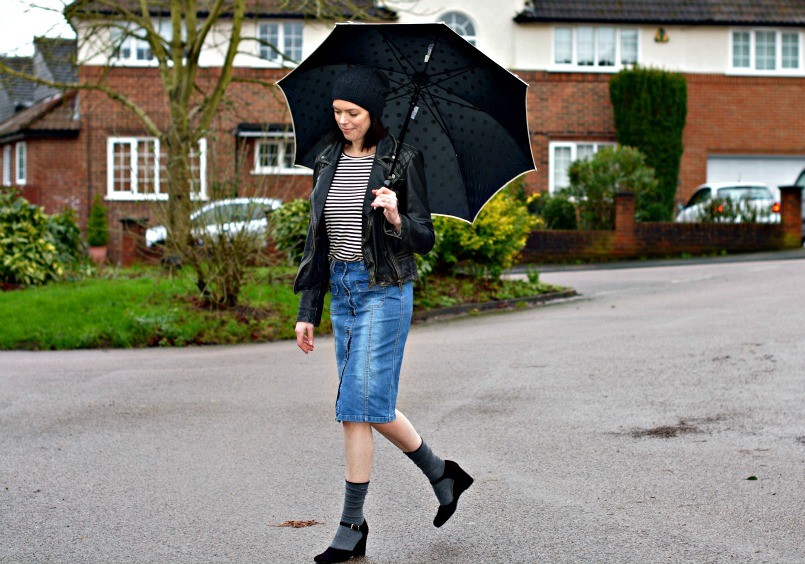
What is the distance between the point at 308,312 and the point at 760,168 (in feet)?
95.6

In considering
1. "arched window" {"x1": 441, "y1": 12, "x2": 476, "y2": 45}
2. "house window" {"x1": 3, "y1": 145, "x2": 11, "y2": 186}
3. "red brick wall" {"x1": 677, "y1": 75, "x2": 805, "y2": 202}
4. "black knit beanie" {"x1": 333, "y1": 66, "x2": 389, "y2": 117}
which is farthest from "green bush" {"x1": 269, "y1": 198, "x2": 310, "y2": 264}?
"house window" {"x1": 3, "y1": 145, "x2": 11, "y2": 186}

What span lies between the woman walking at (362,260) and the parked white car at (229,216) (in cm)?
874

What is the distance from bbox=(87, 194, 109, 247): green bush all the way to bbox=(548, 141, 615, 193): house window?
11.5m

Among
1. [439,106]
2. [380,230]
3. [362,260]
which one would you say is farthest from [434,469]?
[439,106]

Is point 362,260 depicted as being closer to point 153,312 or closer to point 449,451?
point 449,451

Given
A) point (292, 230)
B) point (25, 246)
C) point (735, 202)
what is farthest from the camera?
point (735, 202)

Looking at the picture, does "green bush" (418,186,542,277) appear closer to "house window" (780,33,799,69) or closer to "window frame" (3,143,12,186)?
"house window" (780,33,799,69)

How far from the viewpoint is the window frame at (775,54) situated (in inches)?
1251

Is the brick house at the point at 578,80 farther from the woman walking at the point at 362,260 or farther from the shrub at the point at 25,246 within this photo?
the woman walking at the point at 362,260

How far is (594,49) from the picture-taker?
3134cm

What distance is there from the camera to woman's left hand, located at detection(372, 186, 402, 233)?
14.5 ft

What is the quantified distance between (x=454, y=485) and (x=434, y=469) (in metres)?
0.14

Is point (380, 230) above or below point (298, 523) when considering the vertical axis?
above

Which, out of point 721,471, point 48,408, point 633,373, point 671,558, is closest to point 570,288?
point 633,373
